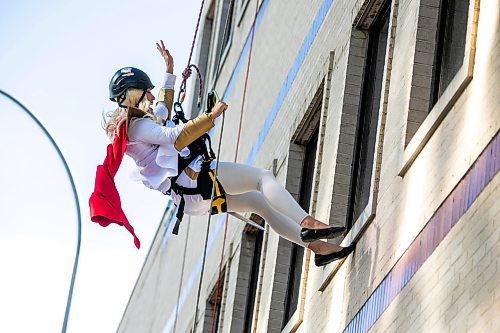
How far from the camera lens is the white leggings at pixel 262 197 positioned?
14.6 m

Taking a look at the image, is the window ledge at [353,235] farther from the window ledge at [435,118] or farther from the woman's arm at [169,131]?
the woman's arm at [169,131]

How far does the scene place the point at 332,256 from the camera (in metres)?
14.7

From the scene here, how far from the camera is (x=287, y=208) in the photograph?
14461 mm

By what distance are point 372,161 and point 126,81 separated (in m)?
2.43

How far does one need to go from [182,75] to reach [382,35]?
2.07 metres

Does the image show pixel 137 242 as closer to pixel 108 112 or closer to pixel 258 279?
pixel 108 112

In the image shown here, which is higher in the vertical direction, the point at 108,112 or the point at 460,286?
the point at 108,112

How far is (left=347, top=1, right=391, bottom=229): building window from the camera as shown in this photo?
51.0ft

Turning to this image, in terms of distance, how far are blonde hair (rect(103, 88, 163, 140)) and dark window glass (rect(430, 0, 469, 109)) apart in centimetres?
292

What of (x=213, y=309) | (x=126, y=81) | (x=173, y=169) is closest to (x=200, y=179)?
(x=173, y=169)

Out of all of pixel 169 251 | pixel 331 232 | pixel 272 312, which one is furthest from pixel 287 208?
pixel 169 251

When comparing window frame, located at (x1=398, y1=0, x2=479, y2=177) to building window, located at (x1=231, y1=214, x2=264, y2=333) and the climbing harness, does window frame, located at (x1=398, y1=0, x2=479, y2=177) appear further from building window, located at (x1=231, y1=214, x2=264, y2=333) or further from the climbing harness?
building window, located at (x1=231, y1=214, x2=264, y2=333)

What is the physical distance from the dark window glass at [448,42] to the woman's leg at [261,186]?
171 cm

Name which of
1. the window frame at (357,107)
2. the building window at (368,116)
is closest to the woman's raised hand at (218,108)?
the window frame at (357,107)
